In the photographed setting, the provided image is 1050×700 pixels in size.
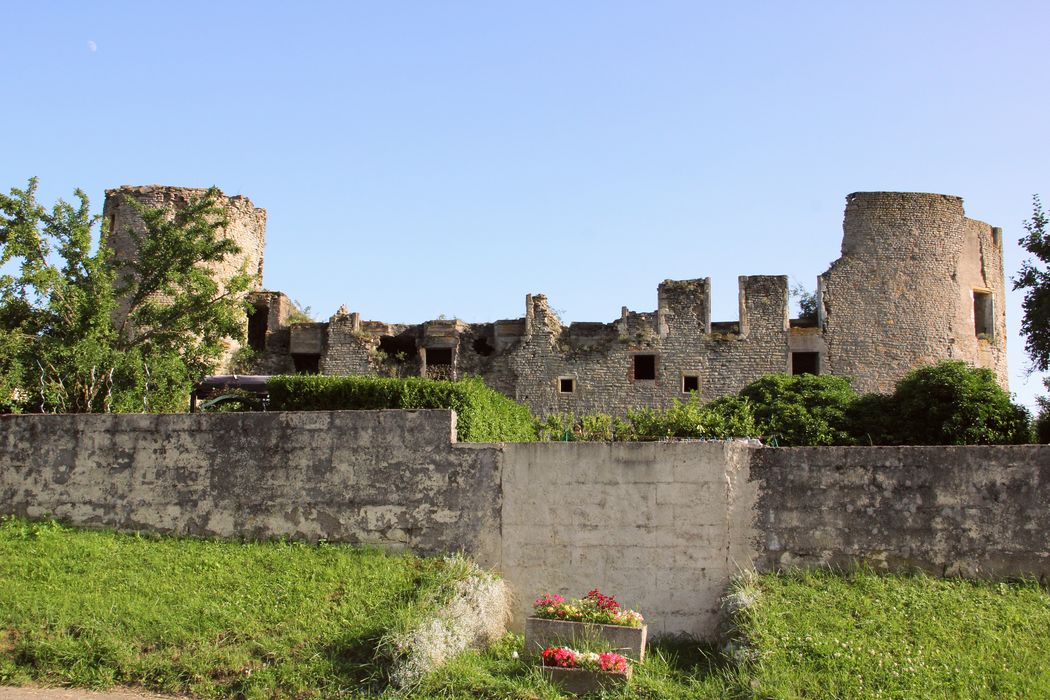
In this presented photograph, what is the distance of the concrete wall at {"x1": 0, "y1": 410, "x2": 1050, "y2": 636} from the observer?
9.70 meters

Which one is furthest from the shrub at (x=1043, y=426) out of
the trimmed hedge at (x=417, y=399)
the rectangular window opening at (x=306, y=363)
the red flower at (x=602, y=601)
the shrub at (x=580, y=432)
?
the rectangular window opening at (x=306, y=363)

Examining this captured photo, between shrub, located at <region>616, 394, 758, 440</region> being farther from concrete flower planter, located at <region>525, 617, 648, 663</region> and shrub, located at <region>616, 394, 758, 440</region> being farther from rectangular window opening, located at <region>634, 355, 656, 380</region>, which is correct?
rectangular window opening, located at <region>634, 355, 656, 380</region>

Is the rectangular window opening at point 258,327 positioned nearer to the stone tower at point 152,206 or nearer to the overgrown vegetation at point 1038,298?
the stone tower at point 152,206

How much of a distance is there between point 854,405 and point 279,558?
16.6 metres

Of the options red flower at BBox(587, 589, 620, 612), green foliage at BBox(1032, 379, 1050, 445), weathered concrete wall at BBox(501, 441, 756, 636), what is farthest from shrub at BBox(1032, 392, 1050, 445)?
red flower at BBox(587, 589, 620, 612)

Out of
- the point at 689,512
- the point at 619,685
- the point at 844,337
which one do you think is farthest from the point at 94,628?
the point at 844,337

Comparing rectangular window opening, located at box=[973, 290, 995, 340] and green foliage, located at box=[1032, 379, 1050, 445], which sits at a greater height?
rectangular window opening, located at box=[973, 290, 995, 340]

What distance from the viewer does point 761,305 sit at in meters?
27.9

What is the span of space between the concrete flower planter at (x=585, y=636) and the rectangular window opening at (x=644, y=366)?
19316mm

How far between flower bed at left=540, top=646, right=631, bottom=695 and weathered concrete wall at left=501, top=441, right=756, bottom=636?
1676 mm

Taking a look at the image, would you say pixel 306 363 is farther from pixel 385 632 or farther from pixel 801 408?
pixel 385 632

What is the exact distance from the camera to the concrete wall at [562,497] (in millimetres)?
9703

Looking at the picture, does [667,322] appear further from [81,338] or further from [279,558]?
[279,558]

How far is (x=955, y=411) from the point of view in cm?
2156
